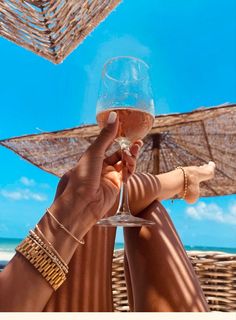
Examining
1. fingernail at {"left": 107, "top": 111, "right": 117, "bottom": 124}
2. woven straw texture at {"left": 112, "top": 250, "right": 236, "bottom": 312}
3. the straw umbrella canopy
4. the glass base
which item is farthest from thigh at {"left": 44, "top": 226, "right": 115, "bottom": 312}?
the straw umbrella canopy

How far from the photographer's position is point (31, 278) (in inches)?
27.5

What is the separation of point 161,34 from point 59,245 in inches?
1535

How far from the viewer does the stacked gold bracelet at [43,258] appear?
2.33 ft

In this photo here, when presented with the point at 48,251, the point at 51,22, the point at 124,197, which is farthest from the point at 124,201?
the point at 51,22

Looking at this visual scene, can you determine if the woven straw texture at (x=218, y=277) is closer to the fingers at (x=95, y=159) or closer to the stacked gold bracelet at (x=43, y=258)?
the fingers at (x=95, y=159)

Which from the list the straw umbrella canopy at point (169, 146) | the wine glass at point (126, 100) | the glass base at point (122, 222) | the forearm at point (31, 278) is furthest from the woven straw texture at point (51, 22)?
the straw umbrella canopy at point (169, 146)

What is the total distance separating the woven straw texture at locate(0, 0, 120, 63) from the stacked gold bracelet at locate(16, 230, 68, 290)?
1.16 m

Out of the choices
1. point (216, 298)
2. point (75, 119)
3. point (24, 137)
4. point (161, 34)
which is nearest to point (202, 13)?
point (161, 34)

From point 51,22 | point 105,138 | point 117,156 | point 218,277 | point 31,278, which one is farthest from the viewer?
point 51,22

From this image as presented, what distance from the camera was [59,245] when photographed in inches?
29.6

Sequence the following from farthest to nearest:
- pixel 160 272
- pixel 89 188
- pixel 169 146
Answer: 1. pixel 169 146
2. pixel 160 272
3. pixel 89 188

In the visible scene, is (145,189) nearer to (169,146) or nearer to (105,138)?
(105,138)

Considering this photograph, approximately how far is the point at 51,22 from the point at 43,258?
1.35 meters

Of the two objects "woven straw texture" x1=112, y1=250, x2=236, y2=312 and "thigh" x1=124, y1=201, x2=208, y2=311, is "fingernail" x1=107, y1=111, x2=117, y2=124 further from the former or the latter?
"woven straw texture" x1=112, y1=250, x2=236, y2=312
